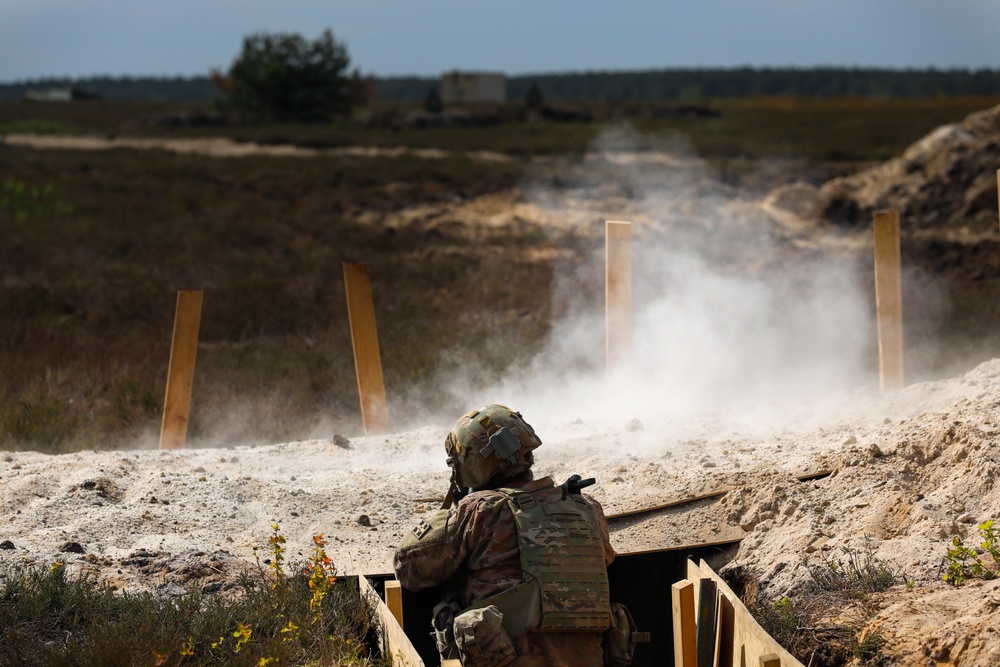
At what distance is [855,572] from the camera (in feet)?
15.5

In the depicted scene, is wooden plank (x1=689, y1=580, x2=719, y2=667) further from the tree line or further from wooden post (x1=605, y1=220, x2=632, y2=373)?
the tree line

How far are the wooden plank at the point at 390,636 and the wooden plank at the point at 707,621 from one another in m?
1.20

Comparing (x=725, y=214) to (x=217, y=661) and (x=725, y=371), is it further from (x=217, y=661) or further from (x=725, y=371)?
(x=217, y=661)

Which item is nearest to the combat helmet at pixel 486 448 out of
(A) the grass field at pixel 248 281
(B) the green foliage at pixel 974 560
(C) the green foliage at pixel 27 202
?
(B) the green foliage at pixel 974 560

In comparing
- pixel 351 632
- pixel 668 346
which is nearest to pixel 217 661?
pixel 351 632

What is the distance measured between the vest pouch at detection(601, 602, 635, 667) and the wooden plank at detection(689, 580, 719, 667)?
40 cm

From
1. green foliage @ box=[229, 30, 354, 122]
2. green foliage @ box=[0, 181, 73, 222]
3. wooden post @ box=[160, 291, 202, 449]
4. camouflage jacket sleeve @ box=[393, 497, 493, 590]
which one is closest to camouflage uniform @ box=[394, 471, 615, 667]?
camouflage jacket sleeve @ box=[393, 497, 493, 590]

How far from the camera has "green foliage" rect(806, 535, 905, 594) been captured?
4.61 m

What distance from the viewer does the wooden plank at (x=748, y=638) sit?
154 inches

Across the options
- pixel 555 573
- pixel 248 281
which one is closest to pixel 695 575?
pixel 555 573

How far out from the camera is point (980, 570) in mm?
4375

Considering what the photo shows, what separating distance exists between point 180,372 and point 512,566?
14.3 feet

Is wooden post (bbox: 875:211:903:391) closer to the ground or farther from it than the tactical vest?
farther from it

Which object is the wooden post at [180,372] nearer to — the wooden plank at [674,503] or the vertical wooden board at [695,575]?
the wooden plank at [674,503]
